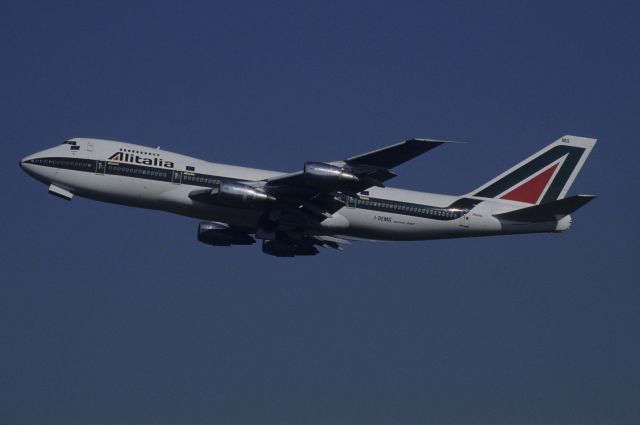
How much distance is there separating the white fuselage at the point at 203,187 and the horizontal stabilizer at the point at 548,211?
0.42 meters

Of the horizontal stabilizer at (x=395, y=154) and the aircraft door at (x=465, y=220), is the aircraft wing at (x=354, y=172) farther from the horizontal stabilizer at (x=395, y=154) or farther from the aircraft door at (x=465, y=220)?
the aircraft door at (x=465, y=220)

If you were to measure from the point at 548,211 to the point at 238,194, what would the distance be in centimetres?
1743

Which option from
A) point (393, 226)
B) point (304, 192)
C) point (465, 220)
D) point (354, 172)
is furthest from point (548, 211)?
point (304, 192)

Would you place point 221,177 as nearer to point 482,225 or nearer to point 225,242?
point 225,242

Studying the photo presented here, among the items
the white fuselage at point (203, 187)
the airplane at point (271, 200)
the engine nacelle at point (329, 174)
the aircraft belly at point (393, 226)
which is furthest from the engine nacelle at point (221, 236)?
the engine nacelle at point (329, 174)

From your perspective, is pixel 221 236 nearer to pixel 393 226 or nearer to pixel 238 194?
pixel 238 194

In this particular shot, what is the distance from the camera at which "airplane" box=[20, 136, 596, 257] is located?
196 ft

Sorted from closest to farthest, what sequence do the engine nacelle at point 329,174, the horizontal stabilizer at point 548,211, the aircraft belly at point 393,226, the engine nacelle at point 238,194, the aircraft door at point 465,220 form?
1. the engine nacelle at point 329,174
2. the engine nacelle at point 238,194
3. the horizontal stabilizer at point 548,211
4. the aircraft belly at point 393,226
5. the aircraft door at point 465,220

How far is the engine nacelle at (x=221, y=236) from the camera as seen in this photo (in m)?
66.6


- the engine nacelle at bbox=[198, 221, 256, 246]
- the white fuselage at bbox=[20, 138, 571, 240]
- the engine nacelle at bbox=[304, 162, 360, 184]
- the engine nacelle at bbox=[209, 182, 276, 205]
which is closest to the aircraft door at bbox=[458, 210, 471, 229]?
the white fuselage at bbox=[20, 138, 571, 240]

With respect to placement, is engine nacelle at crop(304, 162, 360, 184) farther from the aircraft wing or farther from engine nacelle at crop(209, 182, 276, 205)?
engine nacelle at crop(209, 182, 276, 205)

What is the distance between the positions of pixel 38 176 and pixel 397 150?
2124cm

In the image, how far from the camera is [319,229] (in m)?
61.8

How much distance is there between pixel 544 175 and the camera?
67125mm
